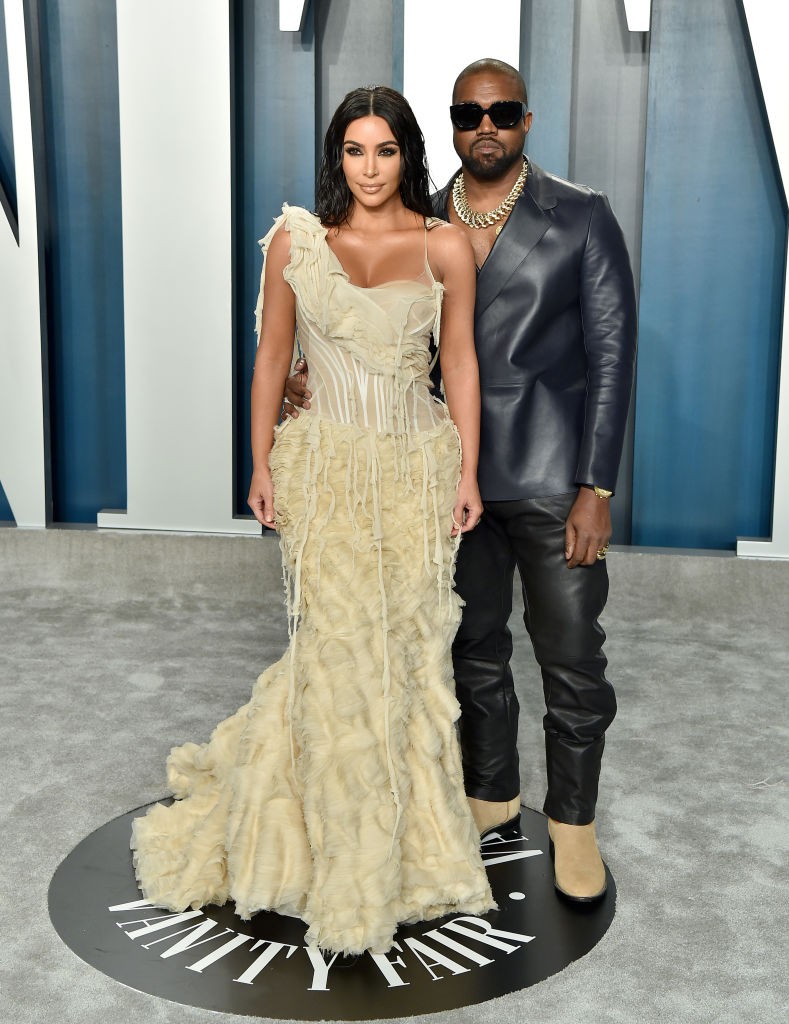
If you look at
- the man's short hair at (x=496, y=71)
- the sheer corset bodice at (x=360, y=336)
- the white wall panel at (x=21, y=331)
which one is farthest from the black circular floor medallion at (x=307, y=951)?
the white wall panel at (x=21, y=331)

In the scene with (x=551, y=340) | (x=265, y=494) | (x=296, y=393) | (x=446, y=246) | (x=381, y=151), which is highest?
(x=381, y=151)

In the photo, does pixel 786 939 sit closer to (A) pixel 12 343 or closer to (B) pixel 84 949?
(B) pixel 84 949

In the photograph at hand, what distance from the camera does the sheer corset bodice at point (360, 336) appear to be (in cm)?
229

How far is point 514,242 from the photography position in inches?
95.8

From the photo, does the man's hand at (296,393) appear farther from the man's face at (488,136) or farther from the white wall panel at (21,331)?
the white wall panel at (21,331)

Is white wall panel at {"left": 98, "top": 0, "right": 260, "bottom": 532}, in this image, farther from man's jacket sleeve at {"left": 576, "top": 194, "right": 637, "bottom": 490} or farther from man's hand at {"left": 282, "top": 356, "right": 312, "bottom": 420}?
man's jacket sleeve at {"left": 576, "top": 194, "right": 637, "bottom": 490}

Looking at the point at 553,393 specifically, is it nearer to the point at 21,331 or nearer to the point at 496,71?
the point at 496,71

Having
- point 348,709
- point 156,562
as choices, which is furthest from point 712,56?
point 348,709

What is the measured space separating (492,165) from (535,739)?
1.81 m

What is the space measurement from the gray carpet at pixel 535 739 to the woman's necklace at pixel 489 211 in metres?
1.52

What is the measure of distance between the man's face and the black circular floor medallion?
1.58 meters

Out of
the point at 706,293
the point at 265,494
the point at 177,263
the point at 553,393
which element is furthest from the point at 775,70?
the point at 265,494

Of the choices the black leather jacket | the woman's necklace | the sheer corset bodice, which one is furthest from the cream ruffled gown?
the woman's necklace

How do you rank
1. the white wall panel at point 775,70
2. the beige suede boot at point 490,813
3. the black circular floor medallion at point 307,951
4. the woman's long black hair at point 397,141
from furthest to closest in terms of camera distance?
the white wall panel at point 775,70, the beige suede boot at point 490,813, the woman's long black hair at point 397,141, the black circular floor medallion at point 307,951
